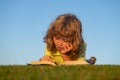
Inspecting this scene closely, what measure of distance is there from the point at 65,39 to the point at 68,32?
1.25ft

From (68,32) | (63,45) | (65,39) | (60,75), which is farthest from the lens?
(68,32)

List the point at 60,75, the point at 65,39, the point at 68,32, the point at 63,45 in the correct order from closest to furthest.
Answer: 1. the point at 60,75
2. the point at 63,45
3. the point at 65,39
4. the point at 68,32

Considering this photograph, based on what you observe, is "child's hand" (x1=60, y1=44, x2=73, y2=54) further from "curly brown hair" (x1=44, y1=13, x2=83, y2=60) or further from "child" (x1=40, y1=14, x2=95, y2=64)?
"curly brown hair" (x1=44, y1=13, x2=83, y2=60)

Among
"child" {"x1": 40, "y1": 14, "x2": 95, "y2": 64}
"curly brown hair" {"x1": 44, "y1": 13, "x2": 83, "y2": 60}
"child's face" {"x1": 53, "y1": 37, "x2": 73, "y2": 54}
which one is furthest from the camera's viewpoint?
"curly brown hair" {"x1": 44, "y1": 13, "x2": 83, "y2": 60}

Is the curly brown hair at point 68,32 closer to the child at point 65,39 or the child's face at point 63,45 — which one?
the child at point 65,39

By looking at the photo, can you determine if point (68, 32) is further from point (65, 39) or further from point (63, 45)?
point (63, 45)

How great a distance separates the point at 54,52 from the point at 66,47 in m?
1.06

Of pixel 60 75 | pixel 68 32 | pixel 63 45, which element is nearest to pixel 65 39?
pixel 63 45

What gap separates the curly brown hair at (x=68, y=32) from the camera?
31.9ft

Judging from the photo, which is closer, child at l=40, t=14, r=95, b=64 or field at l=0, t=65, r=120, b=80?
field at l=0, t=65, r=120, b=80

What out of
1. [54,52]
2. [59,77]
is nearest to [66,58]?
[54,52]

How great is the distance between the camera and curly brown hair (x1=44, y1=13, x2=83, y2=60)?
31.9 ft

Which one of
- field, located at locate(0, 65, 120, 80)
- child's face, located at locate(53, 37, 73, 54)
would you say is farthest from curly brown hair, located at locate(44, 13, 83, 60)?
field, located at locate(0, 65, 120, 80)

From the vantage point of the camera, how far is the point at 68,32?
9695 millimetres
